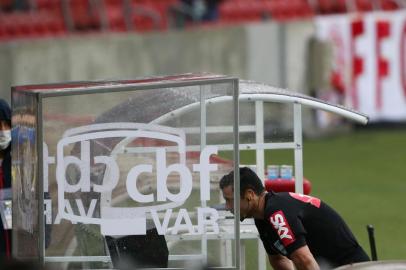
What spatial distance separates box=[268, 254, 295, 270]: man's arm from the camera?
24.0ft

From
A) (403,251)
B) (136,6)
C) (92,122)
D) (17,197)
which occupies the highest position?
(136,6)

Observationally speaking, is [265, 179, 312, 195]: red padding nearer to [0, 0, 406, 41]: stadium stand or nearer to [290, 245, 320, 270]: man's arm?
[290, 245, 320, 270]: man's arm

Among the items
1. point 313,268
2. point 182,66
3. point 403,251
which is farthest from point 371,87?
point 313,268

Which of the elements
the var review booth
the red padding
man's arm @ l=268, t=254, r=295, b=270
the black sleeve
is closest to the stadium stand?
the red padding

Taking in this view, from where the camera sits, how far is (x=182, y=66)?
20297 mm

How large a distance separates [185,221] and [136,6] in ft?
53.8

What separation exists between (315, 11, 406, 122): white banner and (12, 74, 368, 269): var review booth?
1393 cm

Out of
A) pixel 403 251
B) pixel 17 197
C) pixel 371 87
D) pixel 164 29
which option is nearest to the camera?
pixel 17 197

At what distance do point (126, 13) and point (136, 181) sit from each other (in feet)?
52.6

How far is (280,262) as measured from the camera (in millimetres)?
7344

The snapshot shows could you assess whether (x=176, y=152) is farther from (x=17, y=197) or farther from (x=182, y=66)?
(x=182, y=66)

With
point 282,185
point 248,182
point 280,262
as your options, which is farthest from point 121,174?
point 282,185

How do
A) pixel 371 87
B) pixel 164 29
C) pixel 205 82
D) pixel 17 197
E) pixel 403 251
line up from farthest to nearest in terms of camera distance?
pixel 164 29
pixel 371 87
pixel 403 251
pixel 17 197
pixel 205 82

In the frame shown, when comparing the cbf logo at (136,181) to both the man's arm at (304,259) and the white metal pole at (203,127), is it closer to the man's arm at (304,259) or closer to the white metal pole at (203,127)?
the white metal pole at (203,127)
